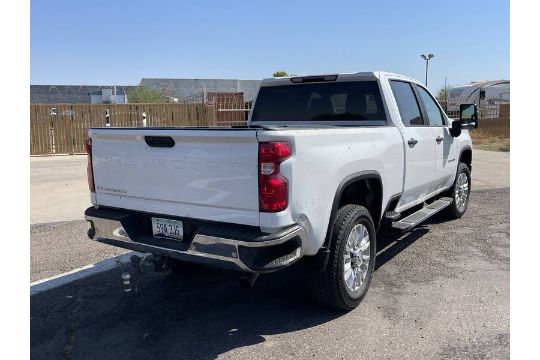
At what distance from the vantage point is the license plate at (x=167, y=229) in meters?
3.59

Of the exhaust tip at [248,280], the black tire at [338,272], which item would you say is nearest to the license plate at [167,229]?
the exhaust tip at [248,280]

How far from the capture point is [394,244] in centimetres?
595

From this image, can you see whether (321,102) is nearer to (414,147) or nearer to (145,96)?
(414,147)

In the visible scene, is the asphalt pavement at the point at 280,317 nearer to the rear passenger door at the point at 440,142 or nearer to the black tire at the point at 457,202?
the rear passenger door at the point at 440,142

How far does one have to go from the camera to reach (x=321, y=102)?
17.1 ft

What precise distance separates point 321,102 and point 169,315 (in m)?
2.73

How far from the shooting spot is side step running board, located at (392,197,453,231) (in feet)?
15.7

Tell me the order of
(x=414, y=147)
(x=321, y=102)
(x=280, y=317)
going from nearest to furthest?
(x=280, y=317), (x=414, y=147), (x=321, y=102)

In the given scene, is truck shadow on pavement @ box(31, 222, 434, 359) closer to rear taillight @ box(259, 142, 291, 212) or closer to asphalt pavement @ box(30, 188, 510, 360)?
asphalt pavement @ box(30, 188, 510, 360)

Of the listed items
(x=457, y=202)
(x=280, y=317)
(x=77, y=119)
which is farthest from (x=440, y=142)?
(x=77, y=119)

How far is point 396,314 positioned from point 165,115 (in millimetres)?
14784

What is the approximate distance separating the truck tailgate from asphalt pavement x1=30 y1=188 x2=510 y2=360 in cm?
96

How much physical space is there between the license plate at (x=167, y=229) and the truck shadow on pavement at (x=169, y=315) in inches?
30.5

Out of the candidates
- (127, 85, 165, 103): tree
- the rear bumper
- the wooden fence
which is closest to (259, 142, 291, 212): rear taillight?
the rear bumper
